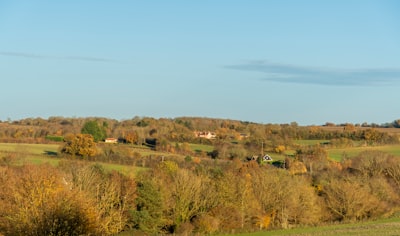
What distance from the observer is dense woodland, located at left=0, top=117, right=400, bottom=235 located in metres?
31.8

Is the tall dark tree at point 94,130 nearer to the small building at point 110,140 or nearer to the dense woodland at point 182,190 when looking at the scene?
the dense woodland at point 182,190

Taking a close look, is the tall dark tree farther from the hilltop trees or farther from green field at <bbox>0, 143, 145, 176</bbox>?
the hilltop trees

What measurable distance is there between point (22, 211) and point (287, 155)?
59.9 metres

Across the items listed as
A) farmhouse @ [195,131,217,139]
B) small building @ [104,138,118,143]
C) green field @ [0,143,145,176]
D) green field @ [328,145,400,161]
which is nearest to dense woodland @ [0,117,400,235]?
small building @ [104,138,118,143]

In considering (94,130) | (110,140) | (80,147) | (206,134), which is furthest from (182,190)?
(206,134)

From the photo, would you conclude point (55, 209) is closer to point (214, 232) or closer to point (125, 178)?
point (214, 232)

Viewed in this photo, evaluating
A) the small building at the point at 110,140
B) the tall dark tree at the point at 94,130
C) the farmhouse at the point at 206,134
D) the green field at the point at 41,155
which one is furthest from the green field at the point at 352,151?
the green field at the point at 41,155

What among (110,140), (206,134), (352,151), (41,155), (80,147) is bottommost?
(41,155)

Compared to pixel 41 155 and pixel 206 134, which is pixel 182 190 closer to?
pixel 41 155

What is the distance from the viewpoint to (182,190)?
50.6 metres

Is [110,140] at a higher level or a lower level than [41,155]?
higher

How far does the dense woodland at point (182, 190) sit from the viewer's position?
104ft

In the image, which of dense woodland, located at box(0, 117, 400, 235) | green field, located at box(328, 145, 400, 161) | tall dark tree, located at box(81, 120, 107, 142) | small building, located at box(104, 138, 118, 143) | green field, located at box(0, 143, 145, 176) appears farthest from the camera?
small building, located at box(104, 138, 118, 143)

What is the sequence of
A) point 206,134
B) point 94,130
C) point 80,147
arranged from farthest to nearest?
1. point 206,134
2. point 94,130
3. point 80,147
